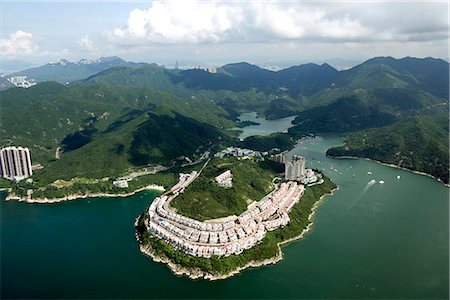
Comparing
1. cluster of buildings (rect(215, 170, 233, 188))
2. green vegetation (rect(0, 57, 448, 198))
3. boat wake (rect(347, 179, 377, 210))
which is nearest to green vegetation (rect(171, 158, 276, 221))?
cluster of buildings (rect(215, 170, 233, 188))

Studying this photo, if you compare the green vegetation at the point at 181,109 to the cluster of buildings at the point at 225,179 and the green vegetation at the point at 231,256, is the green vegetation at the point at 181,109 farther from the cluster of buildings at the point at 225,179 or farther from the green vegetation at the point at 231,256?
the green vegetation at the point at 231,256

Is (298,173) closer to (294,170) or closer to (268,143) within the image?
(294,170)

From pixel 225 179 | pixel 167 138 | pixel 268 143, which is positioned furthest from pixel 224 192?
pixel 268 143

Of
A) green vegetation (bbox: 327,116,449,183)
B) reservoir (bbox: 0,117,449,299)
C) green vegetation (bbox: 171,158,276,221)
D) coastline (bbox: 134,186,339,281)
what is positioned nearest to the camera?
reservoir (bbox: 0,117,449,299)

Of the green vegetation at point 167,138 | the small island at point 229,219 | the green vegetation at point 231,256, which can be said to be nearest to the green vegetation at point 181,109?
the green vegetation at point 167,138

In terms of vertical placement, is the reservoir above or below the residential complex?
below

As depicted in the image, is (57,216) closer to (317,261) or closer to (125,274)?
(125,274)

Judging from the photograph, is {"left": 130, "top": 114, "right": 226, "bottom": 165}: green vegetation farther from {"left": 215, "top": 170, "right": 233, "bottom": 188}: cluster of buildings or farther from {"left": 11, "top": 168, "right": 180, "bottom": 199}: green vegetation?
{"left": 215, "top": 170, "right": 233, "bottom": 188}: cluster of buildings
